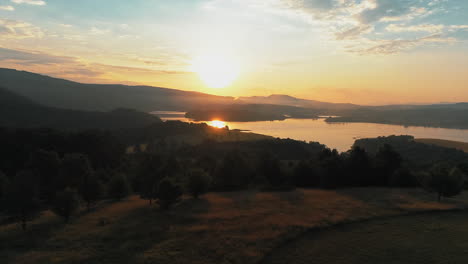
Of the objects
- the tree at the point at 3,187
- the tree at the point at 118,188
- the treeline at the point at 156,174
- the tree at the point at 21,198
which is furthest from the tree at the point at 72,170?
the tree at the point at 21,198

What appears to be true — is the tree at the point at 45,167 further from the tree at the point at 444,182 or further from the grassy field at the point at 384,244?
the tree at the point at 444,182

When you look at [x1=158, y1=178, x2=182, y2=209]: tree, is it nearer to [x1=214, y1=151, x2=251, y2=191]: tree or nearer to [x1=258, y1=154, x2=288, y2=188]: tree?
[x1=214, y1=151, x2=251, y2=191]: tree

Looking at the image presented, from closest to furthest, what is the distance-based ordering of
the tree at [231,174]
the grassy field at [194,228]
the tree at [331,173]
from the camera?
the grassy field at [194,228] < the tree at [331,173] < the tree at [231,174]

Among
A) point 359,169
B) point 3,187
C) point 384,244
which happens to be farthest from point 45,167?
point 359,169

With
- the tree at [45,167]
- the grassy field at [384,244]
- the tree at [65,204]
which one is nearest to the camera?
the grassy field at [384,244]

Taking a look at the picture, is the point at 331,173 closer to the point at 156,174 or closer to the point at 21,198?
the point at 156,174

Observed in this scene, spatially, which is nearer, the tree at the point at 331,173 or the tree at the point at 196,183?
the tree at the point at 196,183

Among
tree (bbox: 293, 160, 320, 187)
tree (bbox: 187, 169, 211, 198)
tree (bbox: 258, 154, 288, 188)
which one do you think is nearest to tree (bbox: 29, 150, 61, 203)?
tree (bbox: 187, 169, 211, 198)

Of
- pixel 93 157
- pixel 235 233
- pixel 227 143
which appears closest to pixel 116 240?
pixel 235 233
